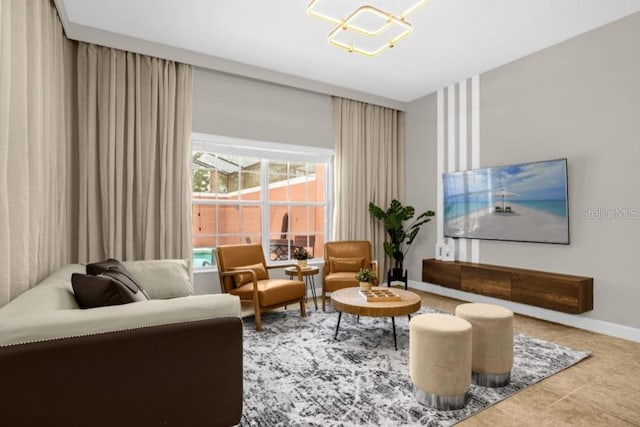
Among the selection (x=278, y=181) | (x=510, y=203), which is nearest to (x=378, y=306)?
(x=510, y=203)

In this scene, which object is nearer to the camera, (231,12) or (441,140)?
(231,12)

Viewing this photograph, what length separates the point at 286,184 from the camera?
17.0 feet

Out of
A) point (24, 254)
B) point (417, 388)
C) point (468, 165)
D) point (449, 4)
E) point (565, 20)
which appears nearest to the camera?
point (24, 254)

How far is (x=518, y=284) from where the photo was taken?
12.9 ft

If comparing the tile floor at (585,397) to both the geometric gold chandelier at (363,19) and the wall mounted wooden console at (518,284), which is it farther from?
the geometric gold chandelier at (363,19)

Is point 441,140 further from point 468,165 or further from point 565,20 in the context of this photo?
point 565,20

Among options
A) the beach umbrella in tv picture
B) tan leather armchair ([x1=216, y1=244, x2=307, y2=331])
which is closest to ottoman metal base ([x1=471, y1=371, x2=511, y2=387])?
tan leather armchair ([x1=216, y1=244, x2=307, y2=331])

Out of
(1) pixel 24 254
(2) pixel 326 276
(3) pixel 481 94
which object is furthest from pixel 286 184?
(1) pixel 24 254

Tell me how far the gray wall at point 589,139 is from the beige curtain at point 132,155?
4040 millimetres

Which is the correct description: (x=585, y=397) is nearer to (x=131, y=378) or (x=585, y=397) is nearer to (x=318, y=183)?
(x=131, y=378)

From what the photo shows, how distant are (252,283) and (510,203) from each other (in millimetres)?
3290

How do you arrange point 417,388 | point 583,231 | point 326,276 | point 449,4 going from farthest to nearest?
point 326,276, point 583,231, point 449,4, point 417,388

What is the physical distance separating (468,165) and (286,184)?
2663 mm

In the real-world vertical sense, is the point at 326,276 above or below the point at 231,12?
below
